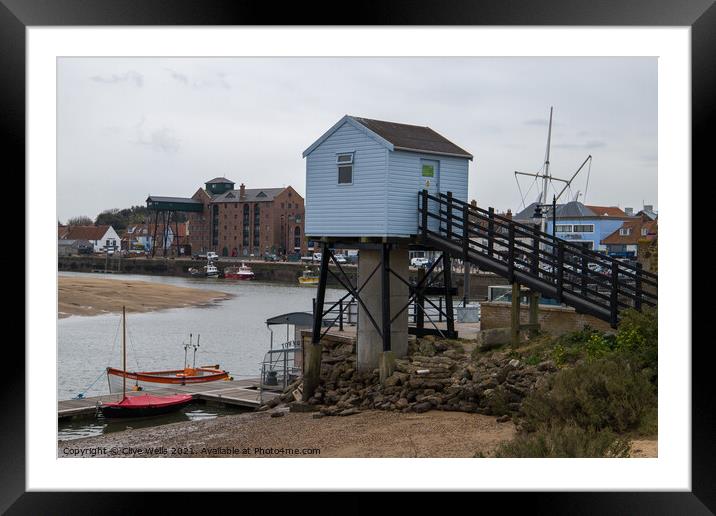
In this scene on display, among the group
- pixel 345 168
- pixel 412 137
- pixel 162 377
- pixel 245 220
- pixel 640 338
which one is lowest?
pixel 162 377

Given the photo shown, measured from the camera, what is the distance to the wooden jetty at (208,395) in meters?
28.4

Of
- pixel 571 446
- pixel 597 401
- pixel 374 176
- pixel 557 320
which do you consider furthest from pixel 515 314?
pixel 571 446

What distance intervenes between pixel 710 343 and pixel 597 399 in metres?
3.00

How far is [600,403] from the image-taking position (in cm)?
1383

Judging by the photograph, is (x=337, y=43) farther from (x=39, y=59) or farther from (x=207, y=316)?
(x=207, y=316)

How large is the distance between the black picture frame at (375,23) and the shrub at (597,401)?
7.75 feet

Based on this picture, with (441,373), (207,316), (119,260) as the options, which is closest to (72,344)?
(207,316)

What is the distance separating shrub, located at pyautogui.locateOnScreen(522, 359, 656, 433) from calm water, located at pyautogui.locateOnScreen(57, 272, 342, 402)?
15.1 m

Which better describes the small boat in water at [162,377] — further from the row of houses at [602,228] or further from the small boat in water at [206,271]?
the small boat in water at [206,271]

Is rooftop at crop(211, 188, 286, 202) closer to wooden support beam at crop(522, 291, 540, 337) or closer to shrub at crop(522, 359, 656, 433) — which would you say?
wooden support beam at crop(522, 291, 540, 337)

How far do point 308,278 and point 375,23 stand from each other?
82.6 meters

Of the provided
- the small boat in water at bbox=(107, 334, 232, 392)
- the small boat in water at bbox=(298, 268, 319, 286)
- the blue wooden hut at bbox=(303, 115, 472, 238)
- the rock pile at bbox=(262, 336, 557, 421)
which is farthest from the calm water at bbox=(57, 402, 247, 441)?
the small boat in water at bbox=(298, 268, 319, 286)

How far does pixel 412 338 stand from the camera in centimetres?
2323

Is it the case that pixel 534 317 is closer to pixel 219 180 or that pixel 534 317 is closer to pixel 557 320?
pixel 557 320
